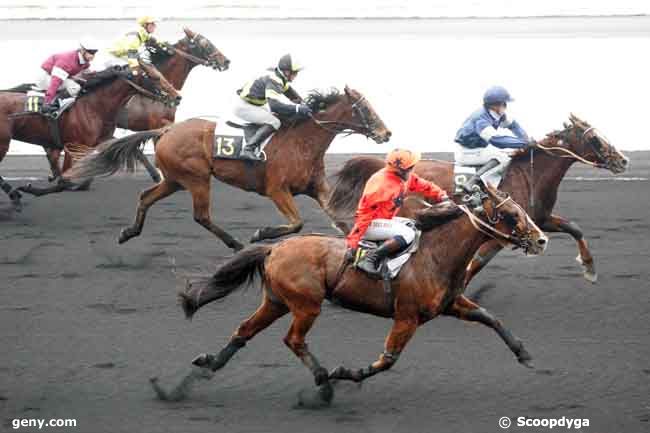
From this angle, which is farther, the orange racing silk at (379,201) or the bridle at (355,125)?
the bridle at (355,125)

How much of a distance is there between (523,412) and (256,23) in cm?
1824

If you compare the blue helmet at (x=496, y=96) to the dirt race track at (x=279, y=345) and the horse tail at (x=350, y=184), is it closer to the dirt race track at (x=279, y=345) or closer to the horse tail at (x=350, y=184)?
the horse tail at (x=350, y=184)

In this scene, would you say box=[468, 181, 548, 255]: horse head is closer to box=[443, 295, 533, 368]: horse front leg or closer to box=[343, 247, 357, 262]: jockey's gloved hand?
box=[443, 295, 533, 368]: horse front leg

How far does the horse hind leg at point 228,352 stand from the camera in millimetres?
8680

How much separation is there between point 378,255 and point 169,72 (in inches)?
313

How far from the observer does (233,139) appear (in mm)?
12383

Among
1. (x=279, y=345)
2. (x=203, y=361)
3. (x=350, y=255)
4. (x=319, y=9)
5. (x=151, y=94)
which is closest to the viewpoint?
(x=350, y=255)

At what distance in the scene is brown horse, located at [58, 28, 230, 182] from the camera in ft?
51.8

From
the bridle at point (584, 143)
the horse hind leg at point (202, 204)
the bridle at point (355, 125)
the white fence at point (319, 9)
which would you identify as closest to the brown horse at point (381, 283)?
the bridle at point (584, 143)

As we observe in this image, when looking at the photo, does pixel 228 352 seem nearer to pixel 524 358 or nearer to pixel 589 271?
pixel 524 358

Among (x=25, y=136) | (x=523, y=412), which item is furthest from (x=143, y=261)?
(x=523, y=412)

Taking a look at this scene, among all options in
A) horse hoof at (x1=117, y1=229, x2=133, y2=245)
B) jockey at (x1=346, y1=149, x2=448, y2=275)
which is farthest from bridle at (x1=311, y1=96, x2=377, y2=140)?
jockey at (x1=346, y1=149, x2=448, y2=275)

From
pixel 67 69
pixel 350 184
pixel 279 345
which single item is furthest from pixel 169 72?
pixel 279 345

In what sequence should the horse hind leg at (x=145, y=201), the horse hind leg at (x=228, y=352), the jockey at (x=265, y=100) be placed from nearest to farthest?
the horse hind leg at (x=228, y=352) → the jockey at (x=265, y=100) → the horse hind leg at (x=145, y=201)
